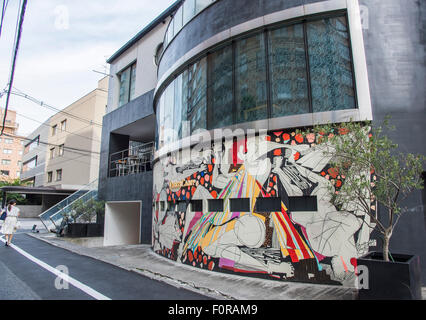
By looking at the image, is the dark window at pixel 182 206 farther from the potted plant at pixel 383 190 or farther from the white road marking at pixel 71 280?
the potted plant at pixel 383 190

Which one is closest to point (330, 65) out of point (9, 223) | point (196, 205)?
point (196, 205)

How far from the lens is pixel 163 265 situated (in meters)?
9.26

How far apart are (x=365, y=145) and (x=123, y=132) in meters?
17.2

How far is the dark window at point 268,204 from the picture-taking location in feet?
24.3

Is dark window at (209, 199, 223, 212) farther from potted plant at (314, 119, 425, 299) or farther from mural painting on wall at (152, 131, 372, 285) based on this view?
potted plant at (314, 119, 425, 299)

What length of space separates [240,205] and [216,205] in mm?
918

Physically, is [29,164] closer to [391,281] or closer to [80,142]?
[80,142]

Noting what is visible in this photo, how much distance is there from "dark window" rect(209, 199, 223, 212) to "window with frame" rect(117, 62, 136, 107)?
12.7 m

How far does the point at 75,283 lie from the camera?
6.54 metres

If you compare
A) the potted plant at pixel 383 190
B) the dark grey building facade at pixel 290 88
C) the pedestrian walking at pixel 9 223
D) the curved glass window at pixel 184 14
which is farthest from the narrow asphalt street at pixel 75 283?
the curved glass window at pixel 184 14

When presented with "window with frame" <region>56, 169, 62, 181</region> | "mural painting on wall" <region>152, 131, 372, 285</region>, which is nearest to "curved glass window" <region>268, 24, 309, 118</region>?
"mural painting on wall" <region>152, 131, 372, 285</region>

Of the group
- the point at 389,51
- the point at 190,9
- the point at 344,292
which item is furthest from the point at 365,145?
the point at 190,9

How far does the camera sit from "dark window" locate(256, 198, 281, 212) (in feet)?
24.3

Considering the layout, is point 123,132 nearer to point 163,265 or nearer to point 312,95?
point 163,265
